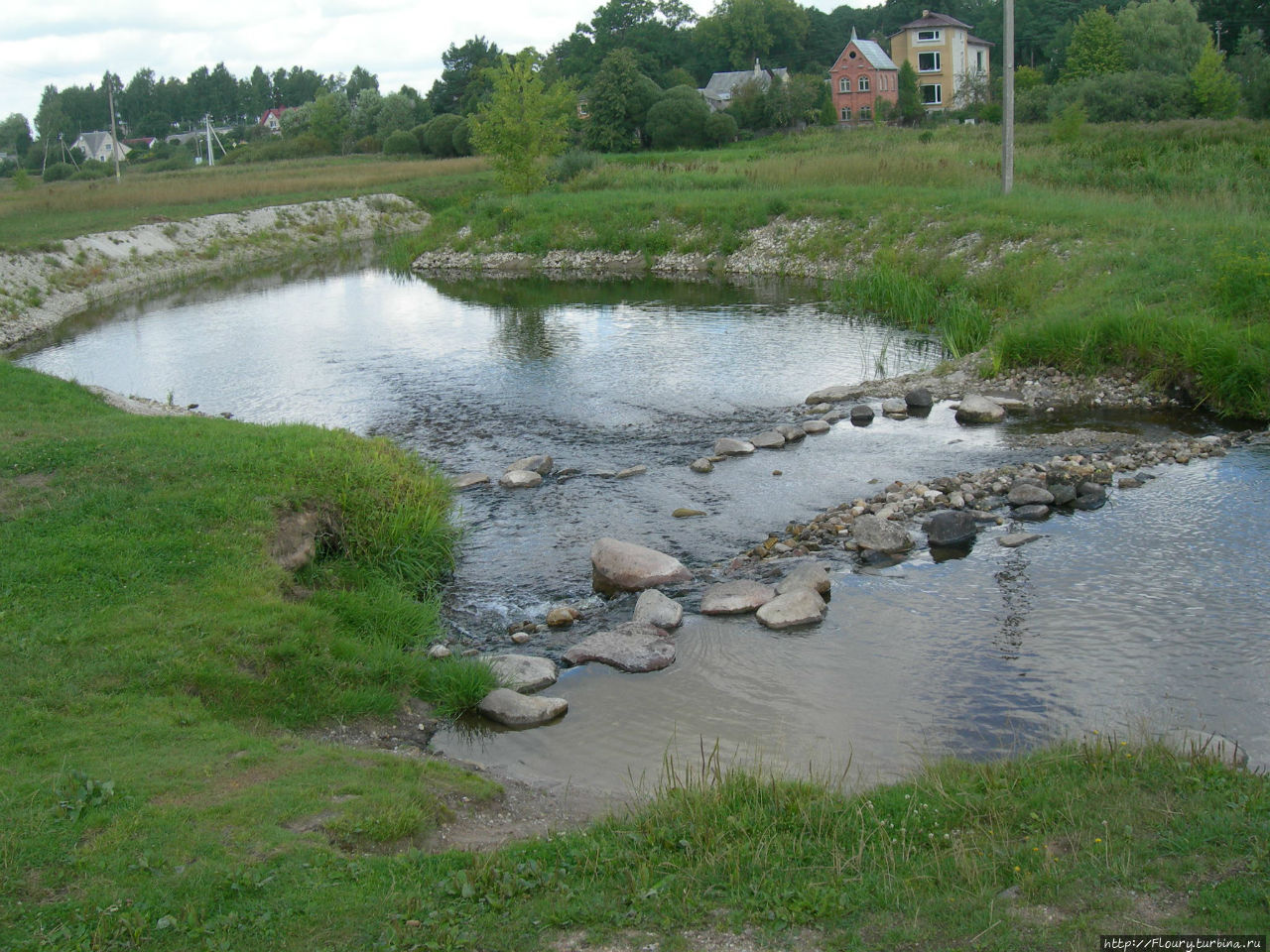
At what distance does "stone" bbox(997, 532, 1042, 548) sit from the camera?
1268 cm

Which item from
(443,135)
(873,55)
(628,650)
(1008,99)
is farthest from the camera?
(873,55)

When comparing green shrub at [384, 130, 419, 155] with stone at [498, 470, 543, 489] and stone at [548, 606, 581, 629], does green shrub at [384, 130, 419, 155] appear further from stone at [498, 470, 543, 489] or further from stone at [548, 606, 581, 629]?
stone at [548, 606, 581, 629]

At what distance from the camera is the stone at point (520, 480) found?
51.3ft

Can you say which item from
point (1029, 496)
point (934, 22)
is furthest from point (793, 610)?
point (934, 22)

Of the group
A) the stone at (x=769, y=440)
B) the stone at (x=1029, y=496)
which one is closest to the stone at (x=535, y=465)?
the stone at (x=769, y=440)

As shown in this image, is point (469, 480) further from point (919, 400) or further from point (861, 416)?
point (919, 400)

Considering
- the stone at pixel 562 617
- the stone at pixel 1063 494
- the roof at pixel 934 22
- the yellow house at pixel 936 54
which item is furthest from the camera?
the yellow house at pixel 936 54

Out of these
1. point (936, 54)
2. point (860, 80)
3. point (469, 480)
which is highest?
point (936, 54)

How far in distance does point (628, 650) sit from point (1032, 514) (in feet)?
20.5

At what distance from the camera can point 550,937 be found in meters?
5.42

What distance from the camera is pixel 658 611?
1102 centimetres

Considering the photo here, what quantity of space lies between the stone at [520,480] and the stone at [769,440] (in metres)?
3.83

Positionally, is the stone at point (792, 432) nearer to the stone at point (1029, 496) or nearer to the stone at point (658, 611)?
the stone at point (1029, 496)

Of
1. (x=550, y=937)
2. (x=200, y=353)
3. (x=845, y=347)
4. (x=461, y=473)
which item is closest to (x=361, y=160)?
(x=200, y=353)
